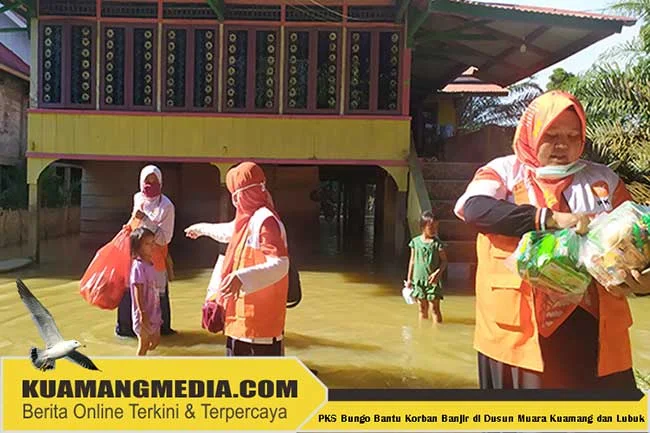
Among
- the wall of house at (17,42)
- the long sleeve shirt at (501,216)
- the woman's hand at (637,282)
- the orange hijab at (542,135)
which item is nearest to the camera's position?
the woman's hand at (637,282)

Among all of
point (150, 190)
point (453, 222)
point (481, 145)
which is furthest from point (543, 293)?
point (481, 145)

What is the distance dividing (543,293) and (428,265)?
12.3 feet

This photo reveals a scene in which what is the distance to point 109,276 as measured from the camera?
168 inches

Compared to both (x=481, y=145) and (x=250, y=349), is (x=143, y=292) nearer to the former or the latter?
(x=250, y=349)

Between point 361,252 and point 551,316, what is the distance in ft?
34.5

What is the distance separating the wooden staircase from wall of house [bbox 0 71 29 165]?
407 inches

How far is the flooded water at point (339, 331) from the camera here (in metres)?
4.58

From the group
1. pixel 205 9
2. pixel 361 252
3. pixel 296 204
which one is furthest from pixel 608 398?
pixel 296 204

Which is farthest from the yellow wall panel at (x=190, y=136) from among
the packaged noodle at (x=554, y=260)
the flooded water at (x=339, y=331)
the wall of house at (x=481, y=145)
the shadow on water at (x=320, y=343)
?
the packaged noodle at (x=554, y=260)

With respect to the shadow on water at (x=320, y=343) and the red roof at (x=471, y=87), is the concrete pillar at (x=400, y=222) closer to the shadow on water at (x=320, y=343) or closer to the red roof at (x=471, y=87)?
the shadow on water at (x=320, y=343)

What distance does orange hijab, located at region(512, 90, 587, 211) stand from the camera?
2.13 meters

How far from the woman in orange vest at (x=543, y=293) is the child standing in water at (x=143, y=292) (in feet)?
9.19

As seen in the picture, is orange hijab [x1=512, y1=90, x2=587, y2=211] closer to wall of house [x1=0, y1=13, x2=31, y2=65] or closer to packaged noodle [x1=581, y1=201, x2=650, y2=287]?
packaged noodle [x1=581, y1=201, x2=650, y2=287]

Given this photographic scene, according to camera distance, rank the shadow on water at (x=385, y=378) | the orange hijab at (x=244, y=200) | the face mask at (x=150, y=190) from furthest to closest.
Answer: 1. the face mask at (x=150, y=190)
2. the shadow on water at (x=385, y=378)
3. the orange hijab at (x=244, y=200)
